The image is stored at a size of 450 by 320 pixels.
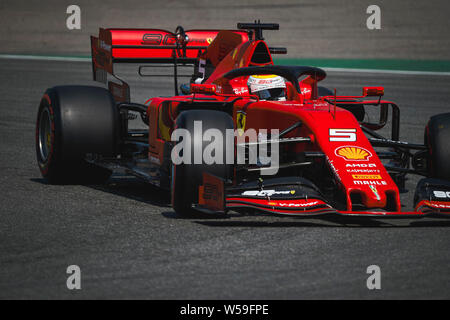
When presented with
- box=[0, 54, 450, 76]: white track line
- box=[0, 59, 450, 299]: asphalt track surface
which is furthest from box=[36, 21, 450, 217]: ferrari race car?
box=[0, 54, 450, 76]: white track line

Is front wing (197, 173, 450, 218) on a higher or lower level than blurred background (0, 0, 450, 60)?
lower

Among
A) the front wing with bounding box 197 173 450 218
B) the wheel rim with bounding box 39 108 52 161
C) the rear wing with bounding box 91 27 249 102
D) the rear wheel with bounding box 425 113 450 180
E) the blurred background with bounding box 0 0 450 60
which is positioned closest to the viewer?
the front wing with bounding box 197 173 450 218

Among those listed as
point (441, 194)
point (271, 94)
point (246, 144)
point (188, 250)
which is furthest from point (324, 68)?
point (188, 250)

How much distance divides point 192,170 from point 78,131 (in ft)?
6.57

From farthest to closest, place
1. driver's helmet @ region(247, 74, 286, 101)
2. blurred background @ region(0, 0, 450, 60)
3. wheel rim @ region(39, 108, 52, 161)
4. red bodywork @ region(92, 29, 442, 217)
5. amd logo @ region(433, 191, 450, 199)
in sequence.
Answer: blurred background @ region(0, 0, 450, 60)
wheel rim @ region(39, 108, 52, 161)
driver's helmet @ region(247, 74, 286, 101)
amd logo @ region(433, 191, 450, 199)
red bodywork @ region(92, 29, 442, 217)

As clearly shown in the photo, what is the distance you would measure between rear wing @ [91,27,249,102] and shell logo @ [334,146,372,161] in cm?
321

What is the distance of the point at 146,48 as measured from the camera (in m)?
10.1

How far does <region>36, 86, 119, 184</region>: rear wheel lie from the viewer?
329 inches

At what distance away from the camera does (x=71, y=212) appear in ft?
23.7

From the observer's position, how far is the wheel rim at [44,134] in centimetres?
899

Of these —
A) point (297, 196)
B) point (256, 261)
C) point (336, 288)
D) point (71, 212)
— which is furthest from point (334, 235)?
point (71, 212)

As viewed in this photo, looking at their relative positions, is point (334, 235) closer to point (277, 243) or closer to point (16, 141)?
point (277, 243)

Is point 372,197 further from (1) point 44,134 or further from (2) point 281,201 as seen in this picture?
(1) point 44,134

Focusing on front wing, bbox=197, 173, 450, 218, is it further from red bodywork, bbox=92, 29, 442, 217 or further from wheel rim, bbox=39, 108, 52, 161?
wheel rim, bbox=39, 108, 52, 161
